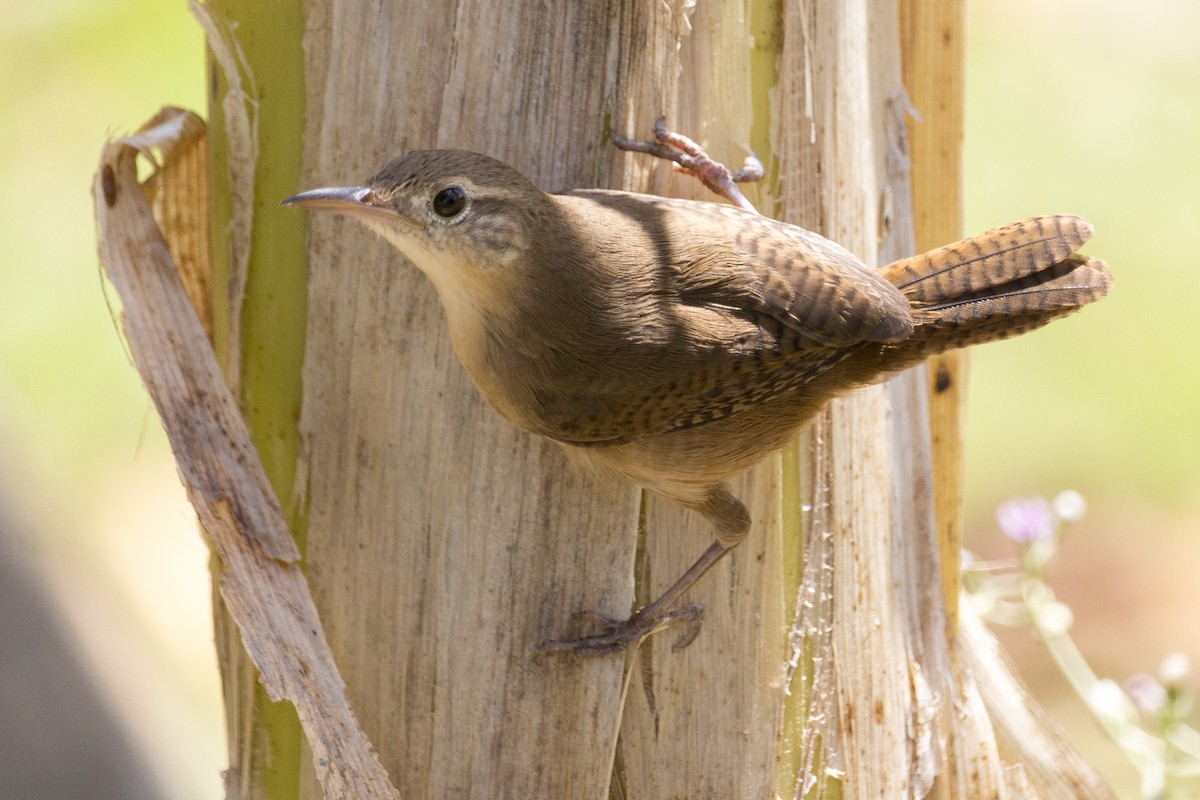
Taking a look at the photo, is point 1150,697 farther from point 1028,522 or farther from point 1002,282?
point 1002,282

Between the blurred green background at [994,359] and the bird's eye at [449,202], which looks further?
the blurred green background at [994,359]

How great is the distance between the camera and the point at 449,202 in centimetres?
245

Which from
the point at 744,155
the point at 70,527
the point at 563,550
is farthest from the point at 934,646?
the point at 70,527

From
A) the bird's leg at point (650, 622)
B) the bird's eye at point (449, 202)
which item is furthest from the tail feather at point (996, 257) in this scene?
the bird's eye at point (449, 202)

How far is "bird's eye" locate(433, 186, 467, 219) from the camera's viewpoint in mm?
2418

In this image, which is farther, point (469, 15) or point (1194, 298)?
point (1194, 298)

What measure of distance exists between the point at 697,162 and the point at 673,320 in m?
0.34

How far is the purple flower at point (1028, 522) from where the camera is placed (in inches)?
132

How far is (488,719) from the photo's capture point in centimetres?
257

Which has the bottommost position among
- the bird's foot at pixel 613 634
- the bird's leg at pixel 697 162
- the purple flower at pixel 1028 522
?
the bird's foot at pixel 613 634

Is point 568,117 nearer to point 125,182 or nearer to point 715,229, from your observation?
point 715,229

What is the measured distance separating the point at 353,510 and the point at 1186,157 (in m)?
6.38

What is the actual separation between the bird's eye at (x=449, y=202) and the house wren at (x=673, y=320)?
4cm

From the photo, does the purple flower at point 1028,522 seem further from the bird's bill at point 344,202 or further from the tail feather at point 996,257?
the bird's bill at point 344,202
